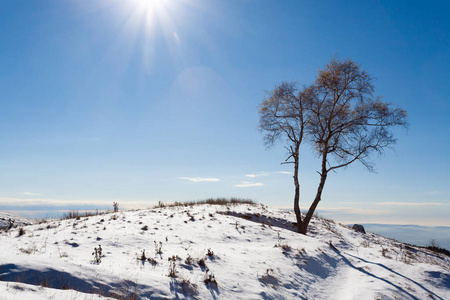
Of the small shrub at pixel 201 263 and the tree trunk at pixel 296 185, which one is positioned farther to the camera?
the tree trunk at pixel 296 185

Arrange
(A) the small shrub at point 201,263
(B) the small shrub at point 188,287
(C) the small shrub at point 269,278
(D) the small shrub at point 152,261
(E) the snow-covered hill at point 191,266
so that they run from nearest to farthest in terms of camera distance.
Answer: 1. (E) the snow-covered hill at point 191,266
2. (B) the small shrub at point 188,287
3. (D) the small shrub at point 152,261
4. (C) the small shrub at point 269,278
5. (A) the small shrub at point 201,263

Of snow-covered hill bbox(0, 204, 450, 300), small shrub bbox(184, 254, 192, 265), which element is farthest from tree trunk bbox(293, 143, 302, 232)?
small shrub bbox(184, 254, 192, 265)

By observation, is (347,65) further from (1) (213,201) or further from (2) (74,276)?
(2) (74,276)

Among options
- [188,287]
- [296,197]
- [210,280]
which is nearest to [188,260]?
[210,280]

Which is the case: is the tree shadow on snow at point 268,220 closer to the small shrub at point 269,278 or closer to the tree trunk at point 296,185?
the tree trunk at point 296,185

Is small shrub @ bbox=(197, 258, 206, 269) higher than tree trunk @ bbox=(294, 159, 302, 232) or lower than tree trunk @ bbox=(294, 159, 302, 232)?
lower

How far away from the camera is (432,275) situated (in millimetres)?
10891

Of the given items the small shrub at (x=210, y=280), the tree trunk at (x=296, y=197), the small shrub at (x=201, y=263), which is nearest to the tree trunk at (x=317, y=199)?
the tree trunk at (x=296, y=197)

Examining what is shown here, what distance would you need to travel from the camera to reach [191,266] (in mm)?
7797

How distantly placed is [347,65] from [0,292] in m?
20.2

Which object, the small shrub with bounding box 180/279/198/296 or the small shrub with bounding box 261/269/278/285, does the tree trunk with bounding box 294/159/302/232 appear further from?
the small shrub with bounding box 180/279/198/296

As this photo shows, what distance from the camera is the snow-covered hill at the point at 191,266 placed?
5684mm

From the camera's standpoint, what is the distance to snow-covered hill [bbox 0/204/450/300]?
5684mm

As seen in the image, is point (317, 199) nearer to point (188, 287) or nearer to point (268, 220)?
point (268, 220)
